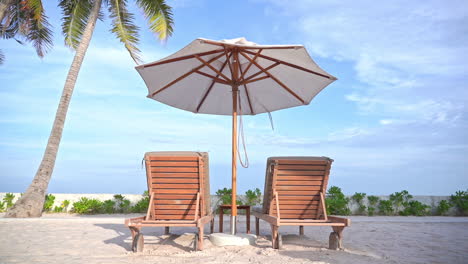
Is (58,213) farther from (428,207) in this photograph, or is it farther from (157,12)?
(428,207)

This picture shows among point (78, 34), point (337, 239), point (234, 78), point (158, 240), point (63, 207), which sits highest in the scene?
point (78, 34)

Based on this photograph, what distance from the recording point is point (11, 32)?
15.6 metres

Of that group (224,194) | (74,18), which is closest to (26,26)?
(74,18)

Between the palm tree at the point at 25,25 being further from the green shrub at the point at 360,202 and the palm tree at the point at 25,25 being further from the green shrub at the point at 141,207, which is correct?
the green shrub at the point at 360,202

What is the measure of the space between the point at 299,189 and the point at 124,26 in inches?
408

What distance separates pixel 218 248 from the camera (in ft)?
15.6

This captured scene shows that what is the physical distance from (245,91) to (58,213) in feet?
25.1

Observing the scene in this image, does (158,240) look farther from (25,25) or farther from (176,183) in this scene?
(25,25)

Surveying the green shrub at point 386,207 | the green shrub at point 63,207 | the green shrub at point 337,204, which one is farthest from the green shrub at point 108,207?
the green shrub at point 386,207

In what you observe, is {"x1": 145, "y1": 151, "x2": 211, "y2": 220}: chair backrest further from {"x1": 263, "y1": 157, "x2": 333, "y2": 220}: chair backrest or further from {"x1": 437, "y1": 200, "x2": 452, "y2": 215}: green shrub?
{"x1": 437, "y1": 200, "x2": 452, "y2": 215}: green shrub

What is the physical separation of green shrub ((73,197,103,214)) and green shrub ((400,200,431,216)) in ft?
30.7

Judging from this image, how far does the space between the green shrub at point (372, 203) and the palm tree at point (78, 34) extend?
9.07 meters

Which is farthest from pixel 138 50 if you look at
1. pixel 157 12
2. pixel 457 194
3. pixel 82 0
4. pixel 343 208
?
pixel 457 194

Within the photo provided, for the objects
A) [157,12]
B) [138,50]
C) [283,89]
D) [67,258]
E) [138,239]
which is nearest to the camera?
[67,258]
